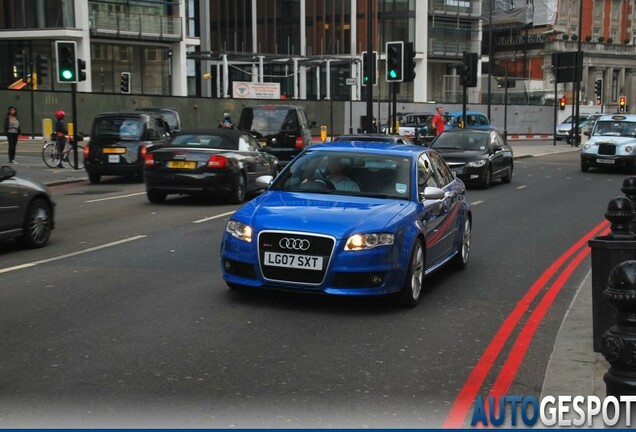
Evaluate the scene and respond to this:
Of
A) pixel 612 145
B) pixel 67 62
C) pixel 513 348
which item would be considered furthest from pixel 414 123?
Result: pixel 513 348

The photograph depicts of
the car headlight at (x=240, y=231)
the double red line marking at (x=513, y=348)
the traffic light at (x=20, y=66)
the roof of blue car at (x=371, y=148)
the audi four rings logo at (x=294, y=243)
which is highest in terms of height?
the traffic light at (x=20, y=66)

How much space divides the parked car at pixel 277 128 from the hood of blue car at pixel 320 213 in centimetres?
1614

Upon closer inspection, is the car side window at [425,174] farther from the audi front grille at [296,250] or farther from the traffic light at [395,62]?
the traffic light at [395,62]

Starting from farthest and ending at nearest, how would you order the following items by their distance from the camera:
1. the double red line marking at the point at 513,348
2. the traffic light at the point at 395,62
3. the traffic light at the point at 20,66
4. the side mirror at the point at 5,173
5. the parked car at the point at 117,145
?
the traffic light at the point at 20,66 → the traffic light at the point at 395,62 → the parked car at the point at 117,145 → the side mirror at the point at 5,173 → the double red line marking at the point at 513,348

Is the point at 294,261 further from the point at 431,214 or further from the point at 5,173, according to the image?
the point at 5,173

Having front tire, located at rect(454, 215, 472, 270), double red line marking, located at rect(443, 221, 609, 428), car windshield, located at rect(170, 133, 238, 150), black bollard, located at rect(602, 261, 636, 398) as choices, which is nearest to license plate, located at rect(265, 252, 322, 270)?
double red line marking, located at rect(443, 221, 609, 428)

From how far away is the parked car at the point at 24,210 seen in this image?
1077cm

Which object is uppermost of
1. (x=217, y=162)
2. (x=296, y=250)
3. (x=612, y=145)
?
(x=217, y=162)

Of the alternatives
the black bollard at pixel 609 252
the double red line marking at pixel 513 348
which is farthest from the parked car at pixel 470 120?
the black bollard at pixel 609 252

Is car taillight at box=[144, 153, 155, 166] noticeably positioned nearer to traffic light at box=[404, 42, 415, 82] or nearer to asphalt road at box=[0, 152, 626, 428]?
asphalt road at box=[0, 152, 626, 428]

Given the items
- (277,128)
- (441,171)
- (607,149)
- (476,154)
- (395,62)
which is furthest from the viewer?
(607,149)

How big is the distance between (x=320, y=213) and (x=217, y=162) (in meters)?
8.93

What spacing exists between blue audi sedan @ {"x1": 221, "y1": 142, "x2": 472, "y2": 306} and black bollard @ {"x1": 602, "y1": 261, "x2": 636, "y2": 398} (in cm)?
366

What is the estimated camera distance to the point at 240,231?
7.98 meters
